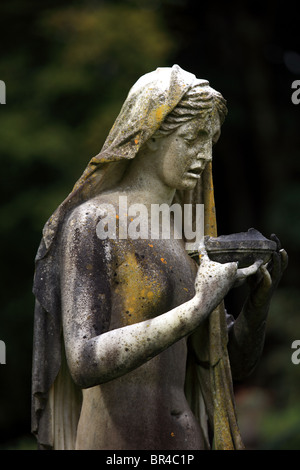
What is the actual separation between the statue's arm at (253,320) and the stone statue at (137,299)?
0.03 ft

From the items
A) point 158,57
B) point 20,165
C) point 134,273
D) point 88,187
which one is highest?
point 158,57

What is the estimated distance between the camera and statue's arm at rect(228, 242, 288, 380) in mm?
4543

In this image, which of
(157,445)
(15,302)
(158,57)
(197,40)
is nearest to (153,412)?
(157,445)

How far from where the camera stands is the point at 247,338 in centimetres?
480

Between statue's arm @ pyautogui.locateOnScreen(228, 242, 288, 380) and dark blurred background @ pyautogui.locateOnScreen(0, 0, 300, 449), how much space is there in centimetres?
664

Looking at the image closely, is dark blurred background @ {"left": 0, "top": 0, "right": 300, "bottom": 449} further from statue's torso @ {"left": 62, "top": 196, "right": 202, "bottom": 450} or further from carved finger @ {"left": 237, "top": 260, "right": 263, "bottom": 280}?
carved finger @ {"left": 237, "top": 260, "right": 263, "bottom": 280}

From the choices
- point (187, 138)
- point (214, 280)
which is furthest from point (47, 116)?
point (214, 280)

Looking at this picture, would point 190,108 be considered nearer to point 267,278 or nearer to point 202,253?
point 202,253

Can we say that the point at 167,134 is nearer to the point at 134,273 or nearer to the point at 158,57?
the point at 134,273

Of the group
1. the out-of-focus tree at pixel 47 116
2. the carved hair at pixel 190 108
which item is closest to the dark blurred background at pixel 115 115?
the out-of-focus tree at pixel 47 116

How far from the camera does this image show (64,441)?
454 centimetres

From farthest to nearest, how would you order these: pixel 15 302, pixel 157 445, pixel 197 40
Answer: pixel 197 40
pixel 15 302
pixel 157 445

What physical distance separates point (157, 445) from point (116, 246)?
0.86 metres

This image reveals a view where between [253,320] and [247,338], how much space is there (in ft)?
0.36
